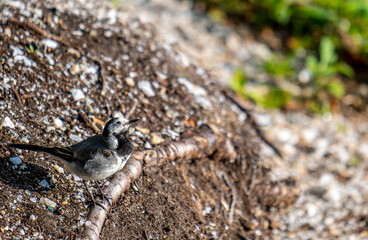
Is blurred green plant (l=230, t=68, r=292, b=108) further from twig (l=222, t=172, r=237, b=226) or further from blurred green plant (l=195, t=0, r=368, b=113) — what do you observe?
twig (l=222, t=172, r=237, b=226)

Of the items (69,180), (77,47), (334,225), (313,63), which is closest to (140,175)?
(69,180)

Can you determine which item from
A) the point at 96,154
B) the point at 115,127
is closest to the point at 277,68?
the point at 115,127

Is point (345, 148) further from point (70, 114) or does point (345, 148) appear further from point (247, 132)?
point (70, 114)

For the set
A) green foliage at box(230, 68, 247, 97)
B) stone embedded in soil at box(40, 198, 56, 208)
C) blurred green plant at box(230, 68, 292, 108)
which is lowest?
blurred green plant at box(230, 68, 292, 108)

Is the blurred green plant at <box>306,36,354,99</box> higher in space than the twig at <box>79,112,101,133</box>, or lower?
lower

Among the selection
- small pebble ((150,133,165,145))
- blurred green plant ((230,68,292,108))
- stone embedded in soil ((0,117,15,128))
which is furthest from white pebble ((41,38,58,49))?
blurred green plant ((230,68,292,108))

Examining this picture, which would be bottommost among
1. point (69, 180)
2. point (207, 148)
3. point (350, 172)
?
point (350, 172)

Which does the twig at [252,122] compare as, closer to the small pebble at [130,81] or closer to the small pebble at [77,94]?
the small pebble at [130,81]

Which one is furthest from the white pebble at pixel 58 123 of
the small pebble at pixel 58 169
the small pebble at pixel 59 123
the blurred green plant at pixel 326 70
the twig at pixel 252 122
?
the blurred green plant at pixel 326 70
